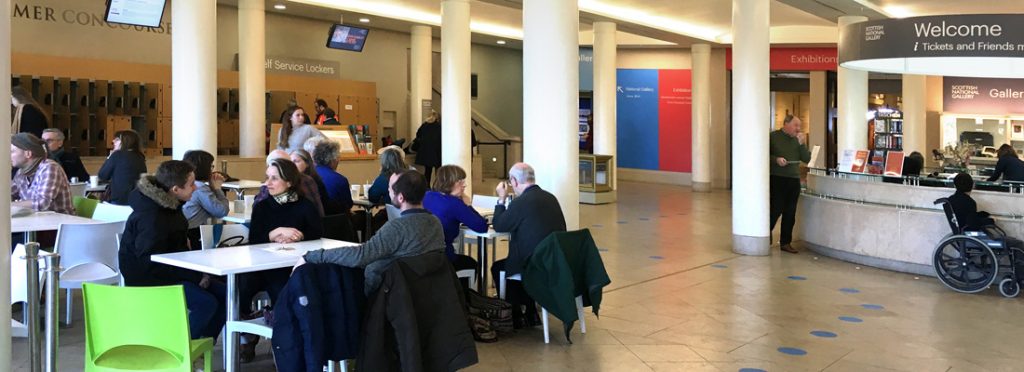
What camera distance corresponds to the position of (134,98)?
13664 millimetres

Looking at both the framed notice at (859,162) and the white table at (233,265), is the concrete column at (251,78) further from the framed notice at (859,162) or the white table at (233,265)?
the white table at (233,265)

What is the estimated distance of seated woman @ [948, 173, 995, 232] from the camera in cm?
708

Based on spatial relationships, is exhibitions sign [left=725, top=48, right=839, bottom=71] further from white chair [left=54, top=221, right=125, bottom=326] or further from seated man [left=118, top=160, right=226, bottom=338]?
seated man [left=118, top=160, right=226, bottom=338]

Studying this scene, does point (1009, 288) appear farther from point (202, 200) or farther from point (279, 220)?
point (202, 200)

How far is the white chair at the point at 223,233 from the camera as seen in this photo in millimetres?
4746

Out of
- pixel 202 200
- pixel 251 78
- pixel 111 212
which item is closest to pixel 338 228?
pixel 202 200

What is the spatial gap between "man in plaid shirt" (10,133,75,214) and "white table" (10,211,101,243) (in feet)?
0.62

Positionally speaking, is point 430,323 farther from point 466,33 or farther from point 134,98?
point 134,98

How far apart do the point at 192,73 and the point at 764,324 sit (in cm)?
586

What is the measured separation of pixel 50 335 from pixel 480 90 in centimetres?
1812

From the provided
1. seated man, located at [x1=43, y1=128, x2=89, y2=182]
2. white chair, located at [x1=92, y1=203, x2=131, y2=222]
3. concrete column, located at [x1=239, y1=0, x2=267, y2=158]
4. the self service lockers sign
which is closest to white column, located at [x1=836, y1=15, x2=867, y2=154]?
the self service lockers sign

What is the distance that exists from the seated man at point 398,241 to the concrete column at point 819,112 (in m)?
15.9

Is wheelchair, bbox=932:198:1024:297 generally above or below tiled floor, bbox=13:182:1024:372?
above

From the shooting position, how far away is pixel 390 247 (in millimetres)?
3908
